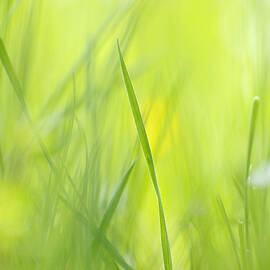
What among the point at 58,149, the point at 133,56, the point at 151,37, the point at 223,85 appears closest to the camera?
the point at 58,149

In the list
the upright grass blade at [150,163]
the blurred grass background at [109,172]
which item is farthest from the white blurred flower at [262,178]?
the upright grass blade at [150,163]

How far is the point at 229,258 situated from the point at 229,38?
159 cm

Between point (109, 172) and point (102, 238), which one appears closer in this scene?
point (102, 238)

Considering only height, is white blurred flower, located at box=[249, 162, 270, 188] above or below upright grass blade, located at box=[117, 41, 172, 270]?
below

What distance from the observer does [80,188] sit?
56 cm

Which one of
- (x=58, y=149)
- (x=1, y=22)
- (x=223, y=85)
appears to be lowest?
(x=223, y=85)

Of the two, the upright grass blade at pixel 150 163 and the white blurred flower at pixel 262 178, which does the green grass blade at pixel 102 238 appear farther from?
the white blurred flower at pixel 262 178

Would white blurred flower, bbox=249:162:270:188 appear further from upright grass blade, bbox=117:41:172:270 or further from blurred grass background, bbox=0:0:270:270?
upright grass blade, bbox=117:41:172:270

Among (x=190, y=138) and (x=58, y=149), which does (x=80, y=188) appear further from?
(x=190, y=138)

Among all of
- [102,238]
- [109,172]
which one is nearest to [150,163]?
[102,238]

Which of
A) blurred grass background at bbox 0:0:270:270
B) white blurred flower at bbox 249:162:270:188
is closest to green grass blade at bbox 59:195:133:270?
blurred grass background at bbox 0:0:270:270

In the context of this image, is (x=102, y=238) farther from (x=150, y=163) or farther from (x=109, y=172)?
(x=109, y=172)

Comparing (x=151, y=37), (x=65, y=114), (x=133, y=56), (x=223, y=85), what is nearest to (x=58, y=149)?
(x=65, y=114)

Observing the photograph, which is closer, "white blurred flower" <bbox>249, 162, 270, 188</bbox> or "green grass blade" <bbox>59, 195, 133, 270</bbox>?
"green grass blade" <bbox>59, 195, 133, 270</bbox>
